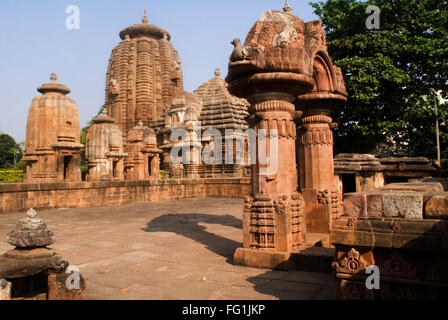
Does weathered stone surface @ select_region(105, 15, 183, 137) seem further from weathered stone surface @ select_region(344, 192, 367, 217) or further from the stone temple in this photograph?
weathered stone surface @ select_region(344, 192, 367, 217)

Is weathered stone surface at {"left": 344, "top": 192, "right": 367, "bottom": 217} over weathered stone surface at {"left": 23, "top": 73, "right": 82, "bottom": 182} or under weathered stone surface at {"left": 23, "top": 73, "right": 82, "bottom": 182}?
under

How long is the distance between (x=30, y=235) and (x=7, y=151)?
64.1m

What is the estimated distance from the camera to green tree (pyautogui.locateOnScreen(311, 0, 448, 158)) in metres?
15.9

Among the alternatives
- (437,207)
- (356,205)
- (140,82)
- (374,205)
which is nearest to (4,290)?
(356,205)

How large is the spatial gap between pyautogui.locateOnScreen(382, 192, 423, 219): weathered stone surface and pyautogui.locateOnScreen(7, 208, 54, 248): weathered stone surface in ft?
10.4

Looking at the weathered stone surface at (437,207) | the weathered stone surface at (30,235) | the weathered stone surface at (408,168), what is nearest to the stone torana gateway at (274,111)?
the weathered stone surface at (437,207)

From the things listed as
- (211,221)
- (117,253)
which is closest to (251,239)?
(117,253)

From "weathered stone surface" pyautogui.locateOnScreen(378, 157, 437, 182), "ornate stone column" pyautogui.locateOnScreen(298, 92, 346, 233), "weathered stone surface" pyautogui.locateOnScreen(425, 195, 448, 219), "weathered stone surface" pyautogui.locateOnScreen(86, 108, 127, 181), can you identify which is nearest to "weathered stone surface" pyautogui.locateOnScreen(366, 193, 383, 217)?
"weathered stone surface" pyautogui.locateOnScreen(425, 195, 448, 219)

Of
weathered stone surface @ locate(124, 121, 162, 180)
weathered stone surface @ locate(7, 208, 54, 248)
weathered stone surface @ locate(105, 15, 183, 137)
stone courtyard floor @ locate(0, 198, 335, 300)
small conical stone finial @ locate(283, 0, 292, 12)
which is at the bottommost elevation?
stone courtyard floor @ locate(0, 198, 335, 300)

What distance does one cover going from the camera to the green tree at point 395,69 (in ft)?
52.1

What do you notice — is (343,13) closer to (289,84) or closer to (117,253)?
(289,84)

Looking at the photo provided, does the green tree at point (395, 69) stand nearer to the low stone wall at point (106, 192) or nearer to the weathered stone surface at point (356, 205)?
the low stone wall at point (106, 192)

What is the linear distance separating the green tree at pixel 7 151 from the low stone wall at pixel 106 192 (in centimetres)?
4777
